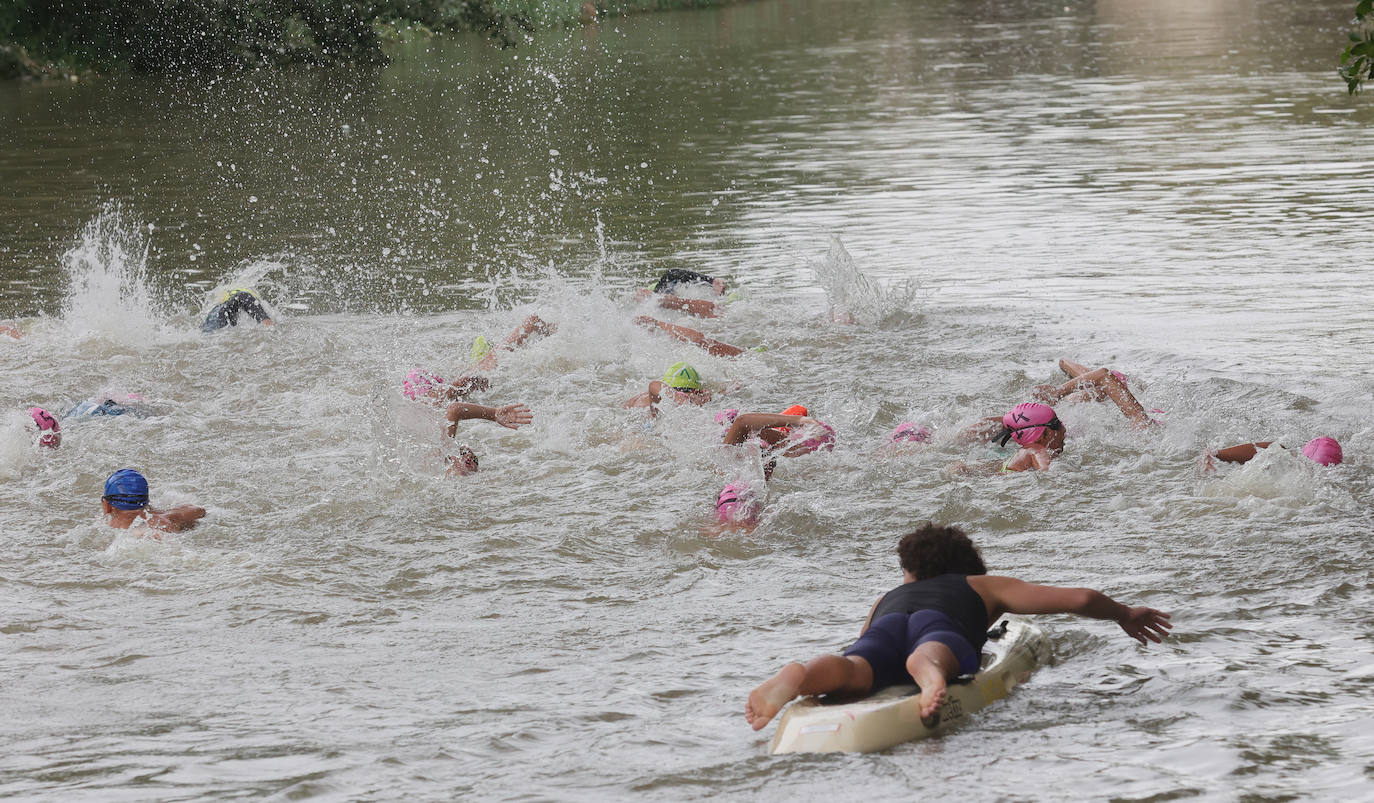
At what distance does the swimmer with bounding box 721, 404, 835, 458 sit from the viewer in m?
10.2

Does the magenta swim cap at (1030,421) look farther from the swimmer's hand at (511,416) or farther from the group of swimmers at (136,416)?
the group of swimmers at (136,416)

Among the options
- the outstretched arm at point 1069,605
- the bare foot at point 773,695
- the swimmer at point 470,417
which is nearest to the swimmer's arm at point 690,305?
the swimmer at point 470,417

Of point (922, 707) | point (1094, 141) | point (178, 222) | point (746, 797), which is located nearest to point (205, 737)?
point (746, 797)

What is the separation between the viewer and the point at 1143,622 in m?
6.40

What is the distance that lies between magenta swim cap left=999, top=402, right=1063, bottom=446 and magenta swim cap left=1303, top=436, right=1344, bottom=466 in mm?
1603

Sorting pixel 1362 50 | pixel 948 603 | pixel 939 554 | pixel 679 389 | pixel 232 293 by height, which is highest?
pixel 1362 50

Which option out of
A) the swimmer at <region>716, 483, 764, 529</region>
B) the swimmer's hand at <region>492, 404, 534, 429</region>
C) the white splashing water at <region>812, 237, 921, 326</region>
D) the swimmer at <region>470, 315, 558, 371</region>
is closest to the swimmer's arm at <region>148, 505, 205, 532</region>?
the swimmer's hand at <region>492, 404, 534, 429</region>

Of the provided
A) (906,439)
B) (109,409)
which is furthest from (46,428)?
(906,439)

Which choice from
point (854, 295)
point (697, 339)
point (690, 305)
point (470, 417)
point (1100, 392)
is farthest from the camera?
point (690, 305)

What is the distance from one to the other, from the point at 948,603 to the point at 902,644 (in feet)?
1.06

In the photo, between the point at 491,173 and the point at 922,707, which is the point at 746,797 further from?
the point at 491,173

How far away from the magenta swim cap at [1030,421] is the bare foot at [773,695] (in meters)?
4.66

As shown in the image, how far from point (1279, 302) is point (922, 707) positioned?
9.82 meters

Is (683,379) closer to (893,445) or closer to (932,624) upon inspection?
(893,445)
